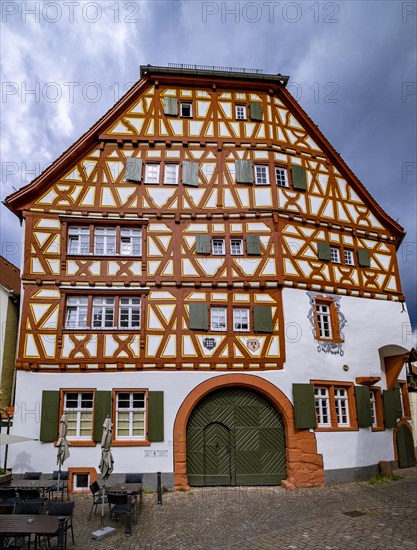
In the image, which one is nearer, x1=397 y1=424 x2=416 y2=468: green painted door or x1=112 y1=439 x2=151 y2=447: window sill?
x1=112 y1=439 x2=151 y2=447: window sill

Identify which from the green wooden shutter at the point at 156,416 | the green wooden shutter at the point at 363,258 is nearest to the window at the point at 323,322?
the green wooden shutter at the point at 363,258

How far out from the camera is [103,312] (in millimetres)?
15906

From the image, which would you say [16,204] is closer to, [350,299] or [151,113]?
[151,113]

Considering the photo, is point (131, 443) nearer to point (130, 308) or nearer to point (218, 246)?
point (130, 308)

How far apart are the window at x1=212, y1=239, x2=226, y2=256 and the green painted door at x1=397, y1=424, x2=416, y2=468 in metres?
9.51

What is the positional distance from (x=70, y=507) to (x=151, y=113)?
14236 mm

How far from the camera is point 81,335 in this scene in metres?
15.5

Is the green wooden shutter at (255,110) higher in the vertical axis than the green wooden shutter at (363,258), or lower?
higher

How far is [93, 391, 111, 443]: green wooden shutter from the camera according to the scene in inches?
575

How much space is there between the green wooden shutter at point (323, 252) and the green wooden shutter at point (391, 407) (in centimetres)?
542

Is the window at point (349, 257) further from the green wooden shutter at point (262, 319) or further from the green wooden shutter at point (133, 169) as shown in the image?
the green wooden shutter at point (133, 169)

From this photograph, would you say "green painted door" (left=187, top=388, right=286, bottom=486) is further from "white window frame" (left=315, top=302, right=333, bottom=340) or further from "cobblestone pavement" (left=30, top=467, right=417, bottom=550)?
"white window frame" (left=315, top=302, right=333, bottom=340)

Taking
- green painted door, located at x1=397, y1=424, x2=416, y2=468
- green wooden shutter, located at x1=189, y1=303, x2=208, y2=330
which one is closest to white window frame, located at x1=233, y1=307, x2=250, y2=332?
green wooden shutter, located at x1=189, y1=303, x2=208, y2=330

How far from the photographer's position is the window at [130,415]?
49.0ft
